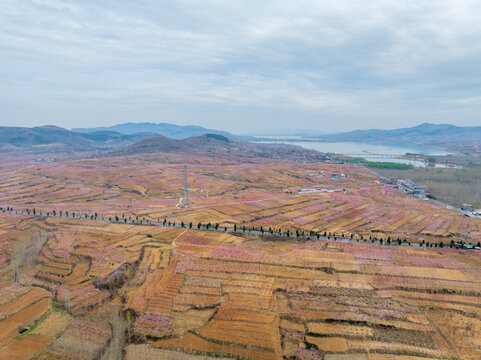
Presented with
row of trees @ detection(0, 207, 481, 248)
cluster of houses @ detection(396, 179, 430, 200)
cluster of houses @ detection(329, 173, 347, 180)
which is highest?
cluster of houses @ detection(329, 173, 347, 180)

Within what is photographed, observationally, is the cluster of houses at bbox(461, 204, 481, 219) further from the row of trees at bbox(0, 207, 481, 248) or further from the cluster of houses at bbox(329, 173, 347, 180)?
the cluster of houses at bbox(329, 173, 347, 180)

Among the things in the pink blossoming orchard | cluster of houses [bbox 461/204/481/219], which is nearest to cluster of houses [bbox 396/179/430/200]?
cluster of houses [bbox 461/204/481/219]

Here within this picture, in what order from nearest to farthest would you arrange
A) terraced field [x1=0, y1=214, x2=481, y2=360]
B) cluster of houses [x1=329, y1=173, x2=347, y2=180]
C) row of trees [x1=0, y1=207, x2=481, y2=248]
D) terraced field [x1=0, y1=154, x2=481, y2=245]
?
1. terraced field [x1=0, y1=214, x2=481, y2=360]
2. row of trees [x1=0, y1=207, x2=481, y2=248]
3. terraced field [x1=0, y1=154, x2=481, y2=245]
4. cluster of houses [x1=329, y1=173, x2=347, y2=180]

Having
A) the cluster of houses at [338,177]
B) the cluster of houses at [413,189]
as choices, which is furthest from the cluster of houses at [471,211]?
the cluster of houses at [338,177]

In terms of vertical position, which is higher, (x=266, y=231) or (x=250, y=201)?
(x=250, y=201)

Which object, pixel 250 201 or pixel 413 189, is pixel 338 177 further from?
pixel 250 201

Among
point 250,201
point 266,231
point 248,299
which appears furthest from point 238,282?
point 250,201

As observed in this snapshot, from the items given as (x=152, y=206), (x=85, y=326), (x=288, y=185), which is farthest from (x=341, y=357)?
(x=288, y=185)

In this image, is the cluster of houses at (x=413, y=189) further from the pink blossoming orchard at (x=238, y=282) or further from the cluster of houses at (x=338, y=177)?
the pink blossoming orchard at (x=238, y=282)
